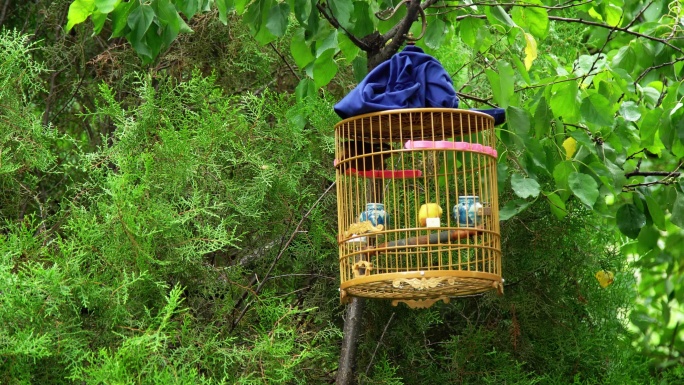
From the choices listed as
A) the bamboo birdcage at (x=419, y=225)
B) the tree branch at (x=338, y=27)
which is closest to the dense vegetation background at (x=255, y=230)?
the tree branch at (x=338, y=27)

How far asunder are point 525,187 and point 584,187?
224 mm

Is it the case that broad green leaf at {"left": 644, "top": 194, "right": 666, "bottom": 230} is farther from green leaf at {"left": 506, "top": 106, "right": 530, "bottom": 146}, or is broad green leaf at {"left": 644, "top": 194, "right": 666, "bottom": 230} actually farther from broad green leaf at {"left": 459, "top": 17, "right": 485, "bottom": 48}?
broad green leaf at {"left": 459, "top": 17, "right": 485, "bottom": 48}

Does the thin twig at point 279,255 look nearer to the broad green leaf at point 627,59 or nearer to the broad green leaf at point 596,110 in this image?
the broad green leaf at point 596,110

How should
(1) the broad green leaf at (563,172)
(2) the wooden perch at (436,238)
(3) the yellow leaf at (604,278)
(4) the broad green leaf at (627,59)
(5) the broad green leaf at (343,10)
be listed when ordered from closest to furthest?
(2) the wooden perch at (436,238) < (5) the broad green leaf at (343,10) < (1) the broad green leaf at (563,172) < (4) the broad green leaf at (627,59) < (3) the yellow leaf at (604,278)

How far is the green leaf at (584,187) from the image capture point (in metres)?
3.48

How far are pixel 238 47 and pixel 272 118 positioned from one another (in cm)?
42

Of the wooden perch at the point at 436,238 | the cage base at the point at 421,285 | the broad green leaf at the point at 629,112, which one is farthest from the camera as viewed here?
the broad green leaf at the point at 629,112

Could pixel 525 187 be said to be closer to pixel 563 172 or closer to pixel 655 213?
pixel 563 172

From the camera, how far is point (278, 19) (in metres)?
3.49

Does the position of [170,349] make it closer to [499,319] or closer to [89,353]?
[89,353]

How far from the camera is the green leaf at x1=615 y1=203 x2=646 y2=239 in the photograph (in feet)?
13.2

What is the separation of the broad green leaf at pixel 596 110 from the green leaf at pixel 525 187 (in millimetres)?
321

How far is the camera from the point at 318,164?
439 cm

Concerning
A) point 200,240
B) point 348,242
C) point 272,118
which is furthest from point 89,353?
point 272,118
